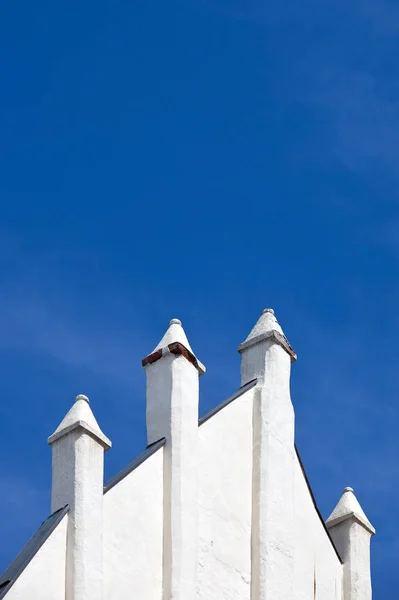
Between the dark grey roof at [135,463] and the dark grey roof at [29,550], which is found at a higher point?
the dark grey roof at [135,463]

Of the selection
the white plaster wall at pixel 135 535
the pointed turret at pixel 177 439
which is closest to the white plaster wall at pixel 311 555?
the pointed turret at pixel 177 439

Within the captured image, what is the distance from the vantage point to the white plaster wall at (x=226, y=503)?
3203cm

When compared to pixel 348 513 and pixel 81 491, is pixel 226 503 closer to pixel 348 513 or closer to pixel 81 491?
pixel 81 491

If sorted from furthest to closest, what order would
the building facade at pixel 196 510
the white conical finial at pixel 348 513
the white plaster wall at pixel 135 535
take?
the white conical finial at pixel 348 513
the white plaster wall at pixel 135 535
the building facade at pixel 196 510

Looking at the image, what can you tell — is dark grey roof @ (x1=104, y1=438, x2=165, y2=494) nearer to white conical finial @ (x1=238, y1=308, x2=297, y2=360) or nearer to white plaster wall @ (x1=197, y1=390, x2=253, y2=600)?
white plaster wall @ (x1=197, y1=390, x2=253, y2=600)

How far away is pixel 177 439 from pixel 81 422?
229cm

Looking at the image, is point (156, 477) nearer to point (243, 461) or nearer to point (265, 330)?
point (243, 461)

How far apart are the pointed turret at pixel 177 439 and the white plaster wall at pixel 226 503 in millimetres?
364

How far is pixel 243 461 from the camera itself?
3375 centimetres

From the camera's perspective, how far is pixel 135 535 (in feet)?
101

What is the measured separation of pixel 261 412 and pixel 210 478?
207 cm

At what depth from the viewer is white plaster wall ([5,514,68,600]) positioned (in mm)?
28547

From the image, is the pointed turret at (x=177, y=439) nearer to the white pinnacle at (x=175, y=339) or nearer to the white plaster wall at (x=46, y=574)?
the white pinnacle at (x=175, y=339)

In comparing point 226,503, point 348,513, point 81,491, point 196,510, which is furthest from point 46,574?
point 348,513
